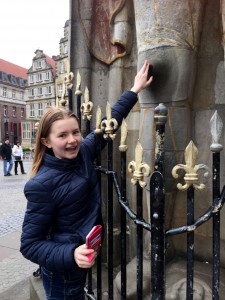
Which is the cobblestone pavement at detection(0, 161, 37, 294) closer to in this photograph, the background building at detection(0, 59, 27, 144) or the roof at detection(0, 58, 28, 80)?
the background building at detection(0, 59, 27, 144)

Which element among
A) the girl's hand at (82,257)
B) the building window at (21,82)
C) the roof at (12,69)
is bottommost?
the girl's hand at (82,257)

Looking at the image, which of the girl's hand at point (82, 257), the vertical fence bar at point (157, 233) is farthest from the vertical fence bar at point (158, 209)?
the girl's hand at point (82, 257)

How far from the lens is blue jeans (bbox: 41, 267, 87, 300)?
1755mm

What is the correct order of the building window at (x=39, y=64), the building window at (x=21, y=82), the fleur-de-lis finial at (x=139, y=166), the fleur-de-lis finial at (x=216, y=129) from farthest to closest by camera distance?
the building window at (x=21, y=82) → the building window at (x=39, y=64) → the fleur-de-lis finial at (x=139, y=166) → the fleur-de-lis finial at (x=216, y=129)

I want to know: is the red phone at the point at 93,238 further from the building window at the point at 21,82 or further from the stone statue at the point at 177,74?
the building window at the point at 21,82

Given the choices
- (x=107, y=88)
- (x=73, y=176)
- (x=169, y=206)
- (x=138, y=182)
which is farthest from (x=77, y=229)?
(x=107, y=88)

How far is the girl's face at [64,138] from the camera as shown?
167cm

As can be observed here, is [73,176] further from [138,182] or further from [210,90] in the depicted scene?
[210,90]

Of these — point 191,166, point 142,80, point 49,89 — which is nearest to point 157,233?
point 191,166

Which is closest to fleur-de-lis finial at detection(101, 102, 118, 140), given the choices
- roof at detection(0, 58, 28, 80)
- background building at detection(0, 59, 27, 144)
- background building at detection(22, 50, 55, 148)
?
background building at detection(22, 50, 55, 148)

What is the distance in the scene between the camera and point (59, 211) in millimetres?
1637

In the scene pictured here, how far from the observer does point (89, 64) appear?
2.82 m

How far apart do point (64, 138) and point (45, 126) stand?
0.46 ft

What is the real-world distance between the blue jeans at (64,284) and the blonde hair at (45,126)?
2.04 feet
